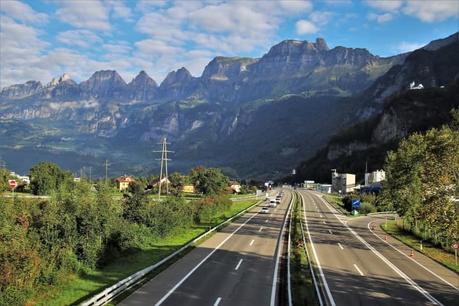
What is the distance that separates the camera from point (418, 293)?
26.6 m

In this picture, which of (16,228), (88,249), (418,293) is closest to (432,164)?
(418,293)

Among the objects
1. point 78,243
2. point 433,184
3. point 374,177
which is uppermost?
point 374,177

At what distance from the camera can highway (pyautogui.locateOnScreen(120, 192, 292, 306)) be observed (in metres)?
22.9

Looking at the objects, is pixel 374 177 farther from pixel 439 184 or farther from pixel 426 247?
pixel 439 184

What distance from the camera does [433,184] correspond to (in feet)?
135

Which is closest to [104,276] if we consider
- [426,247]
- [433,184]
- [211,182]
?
[433,184]

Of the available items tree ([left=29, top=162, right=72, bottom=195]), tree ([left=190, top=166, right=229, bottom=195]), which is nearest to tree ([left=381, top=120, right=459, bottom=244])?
tree ([left=190, top=166, right=229, bottom=195])

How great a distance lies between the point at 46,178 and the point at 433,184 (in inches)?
3182

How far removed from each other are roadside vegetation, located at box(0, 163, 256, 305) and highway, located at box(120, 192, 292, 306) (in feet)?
8.72

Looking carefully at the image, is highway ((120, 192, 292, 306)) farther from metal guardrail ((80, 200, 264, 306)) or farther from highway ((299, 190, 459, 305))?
highway ((299, 190, 459, 305))

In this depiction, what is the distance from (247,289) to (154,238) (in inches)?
705

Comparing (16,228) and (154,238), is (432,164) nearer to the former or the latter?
(154,238)

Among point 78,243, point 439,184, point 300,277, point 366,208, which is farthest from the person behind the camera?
point 366,208

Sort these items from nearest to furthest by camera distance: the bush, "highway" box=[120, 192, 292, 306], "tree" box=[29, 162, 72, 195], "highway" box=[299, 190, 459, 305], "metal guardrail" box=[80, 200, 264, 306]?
"metal guardrail" box=[80, 200, 264, 306]
"highway" box=[120, 192, 292, 306]
"highway" box=[299, 190, 459, 305]
the bush
"tree" box=[29, 162, 72, 195]
